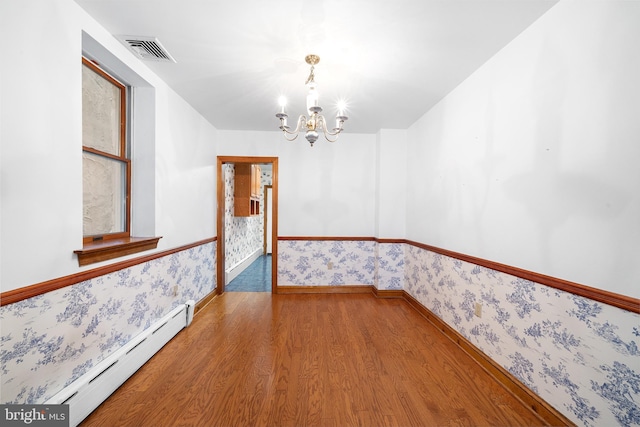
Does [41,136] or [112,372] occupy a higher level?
[41,136]

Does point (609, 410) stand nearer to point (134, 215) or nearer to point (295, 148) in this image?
point (134, 215)

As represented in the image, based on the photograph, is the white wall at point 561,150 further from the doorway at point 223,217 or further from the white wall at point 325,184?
the doorway at point 223,217

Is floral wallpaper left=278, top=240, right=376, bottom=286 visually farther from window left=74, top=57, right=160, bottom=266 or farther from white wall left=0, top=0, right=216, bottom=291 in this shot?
white wall left=0, top=0, right=216, bottom=291

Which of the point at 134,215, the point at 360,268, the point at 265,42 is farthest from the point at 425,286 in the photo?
the point at 134,215

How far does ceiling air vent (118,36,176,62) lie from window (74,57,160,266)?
0.95 ft

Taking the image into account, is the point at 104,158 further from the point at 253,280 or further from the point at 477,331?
the point at 477,331

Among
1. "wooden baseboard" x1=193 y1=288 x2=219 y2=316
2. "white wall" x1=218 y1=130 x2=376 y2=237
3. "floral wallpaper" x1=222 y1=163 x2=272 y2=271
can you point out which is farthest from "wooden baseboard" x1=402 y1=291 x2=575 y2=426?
"floral wallpaper" x1=222 y1=163 x2=272 y2=271

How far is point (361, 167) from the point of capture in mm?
3855

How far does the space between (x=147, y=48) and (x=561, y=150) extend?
9.08ft

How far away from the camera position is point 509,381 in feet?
5.64

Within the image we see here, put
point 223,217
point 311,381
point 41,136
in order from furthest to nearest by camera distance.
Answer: point 223,217 → point 311,381 → point 41,136

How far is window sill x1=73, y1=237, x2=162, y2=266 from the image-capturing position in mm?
1524

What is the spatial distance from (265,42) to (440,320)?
2912 mm

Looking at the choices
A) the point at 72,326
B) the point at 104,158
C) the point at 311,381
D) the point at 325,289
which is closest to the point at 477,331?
the point at 311,381
